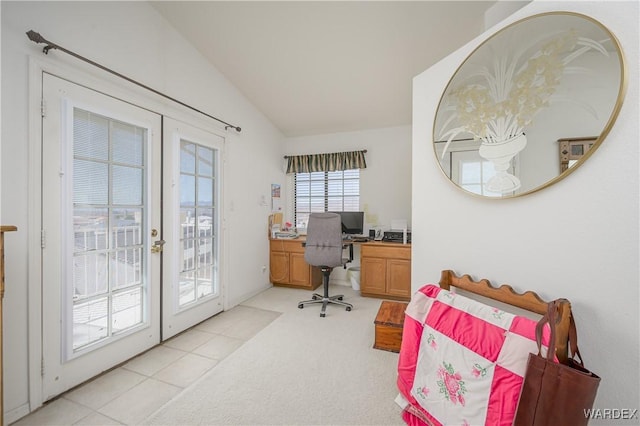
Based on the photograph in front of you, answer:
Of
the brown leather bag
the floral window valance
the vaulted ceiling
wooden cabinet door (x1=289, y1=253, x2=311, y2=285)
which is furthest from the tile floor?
the vaulted ceiling

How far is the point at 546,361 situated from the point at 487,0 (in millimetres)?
2406

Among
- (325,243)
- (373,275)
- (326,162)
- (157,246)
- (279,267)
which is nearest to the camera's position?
(157,246)

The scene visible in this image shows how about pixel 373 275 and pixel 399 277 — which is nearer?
pixel 399 277

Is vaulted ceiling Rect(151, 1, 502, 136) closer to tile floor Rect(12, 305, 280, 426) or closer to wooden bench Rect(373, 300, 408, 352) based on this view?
wooden bench Rect(373, 300, 408, 352)

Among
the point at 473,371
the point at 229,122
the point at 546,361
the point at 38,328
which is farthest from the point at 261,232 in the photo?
the point at 546,361

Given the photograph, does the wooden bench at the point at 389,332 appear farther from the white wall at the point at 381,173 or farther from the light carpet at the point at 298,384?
the white wall at the point at 381,173

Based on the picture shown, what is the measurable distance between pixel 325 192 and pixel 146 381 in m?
3.28

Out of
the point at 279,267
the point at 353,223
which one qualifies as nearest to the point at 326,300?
the point at 279,267

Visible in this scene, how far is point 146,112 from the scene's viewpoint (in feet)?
7.14

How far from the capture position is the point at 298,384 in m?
1.75

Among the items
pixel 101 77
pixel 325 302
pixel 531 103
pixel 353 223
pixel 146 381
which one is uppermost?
pixel 101 77

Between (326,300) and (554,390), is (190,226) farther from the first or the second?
(554,390)

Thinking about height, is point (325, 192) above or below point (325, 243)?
above

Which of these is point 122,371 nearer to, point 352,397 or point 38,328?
point 38,328
